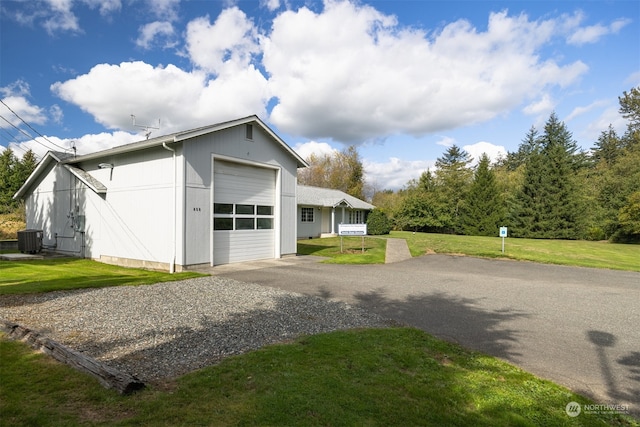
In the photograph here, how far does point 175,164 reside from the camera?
11641mm

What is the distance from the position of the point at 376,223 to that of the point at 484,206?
12502 millimetres

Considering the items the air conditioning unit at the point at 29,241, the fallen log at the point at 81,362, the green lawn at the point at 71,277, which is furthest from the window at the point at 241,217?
the air conditioning unit at the point at 29,241

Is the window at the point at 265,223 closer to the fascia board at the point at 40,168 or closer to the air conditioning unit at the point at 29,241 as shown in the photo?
the fascia board at the point at 40,168

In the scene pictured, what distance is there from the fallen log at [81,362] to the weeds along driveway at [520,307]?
452 cm

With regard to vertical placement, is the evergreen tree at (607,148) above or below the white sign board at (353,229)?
above

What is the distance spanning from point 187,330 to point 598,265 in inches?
641

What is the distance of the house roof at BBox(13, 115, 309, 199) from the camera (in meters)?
11.4

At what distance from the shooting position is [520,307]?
757 cm

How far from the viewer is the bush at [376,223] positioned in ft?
106

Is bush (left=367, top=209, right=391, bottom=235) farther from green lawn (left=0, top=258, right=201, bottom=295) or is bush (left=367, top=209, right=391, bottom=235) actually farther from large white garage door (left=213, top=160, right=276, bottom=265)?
green lawn (left=0, top=258, right=201, bottom=295)

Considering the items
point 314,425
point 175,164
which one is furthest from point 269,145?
point 314,425

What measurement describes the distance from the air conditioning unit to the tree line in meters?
27.2

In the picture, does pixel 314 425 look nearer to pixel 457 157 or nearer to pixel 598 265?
pixel 598 265

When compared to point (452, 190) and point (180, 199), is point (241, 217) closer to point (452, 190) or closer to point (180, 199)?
point (180, 199)
